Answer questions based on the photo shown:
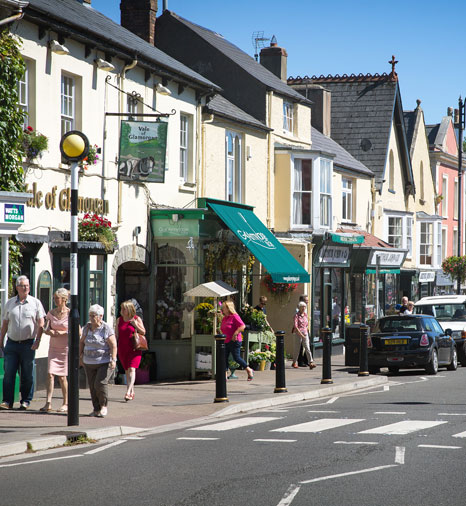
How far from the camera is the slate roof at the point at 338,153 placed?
36.2 m

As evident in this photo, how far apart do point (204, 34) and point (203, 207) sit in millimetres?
10544

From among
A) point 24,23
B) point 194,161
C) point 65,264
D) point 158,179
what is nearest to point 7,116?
point 24,23

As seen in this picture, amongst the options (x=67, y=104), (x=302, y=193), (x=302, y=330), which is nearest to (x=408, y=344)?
(x=302, y=330)

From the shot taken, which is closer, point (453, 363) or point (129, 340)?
point (129, 340)

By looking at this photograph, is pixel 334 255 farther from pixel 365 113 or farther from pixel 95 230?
pixel 95 230

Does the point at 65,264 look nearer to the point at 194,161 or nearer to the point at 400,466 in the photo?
the point at 194,161

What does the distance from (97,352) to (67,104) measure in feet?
20.9

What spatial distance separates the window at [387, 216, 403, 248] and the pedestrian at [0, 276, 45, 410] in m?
29.2

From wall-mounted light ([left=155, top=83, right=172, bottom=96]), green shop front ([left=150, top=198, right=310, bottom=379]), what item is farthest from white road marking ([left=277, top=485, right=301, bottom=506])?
wall-mounted light ([left=155, top=83, right=172, bottom=96])

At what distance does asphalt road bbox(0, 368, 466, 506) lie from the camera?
8.53 meters

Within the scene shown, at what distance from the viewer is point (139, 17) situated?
1053 inches

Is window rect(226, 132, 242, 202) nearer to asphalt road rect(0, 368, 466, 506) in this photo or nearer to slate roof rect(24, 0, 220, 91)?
slate roof rect(24, 0, 220, 91)

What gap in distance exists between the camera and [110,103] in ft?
66.7

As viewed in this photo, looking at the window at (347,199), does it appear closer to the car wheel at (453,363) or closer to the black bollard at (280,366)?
the car wheel at (453,363)
